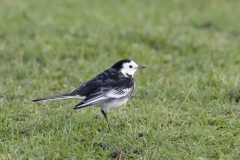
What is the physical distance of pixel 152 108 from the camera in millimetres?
7039

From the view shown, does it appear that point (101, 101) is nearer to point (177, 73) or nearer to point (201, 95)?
point (201, 95)

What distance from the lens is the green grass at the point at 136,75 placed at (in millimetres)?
5926

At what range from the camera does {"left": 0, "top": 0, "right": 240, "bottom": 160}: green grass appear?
5926 millimetres

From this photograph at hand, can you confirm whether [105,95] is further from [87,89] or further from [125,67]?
[125,67]

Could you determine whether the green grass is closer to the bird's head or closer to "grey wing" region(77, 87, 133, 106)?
"grey wing" region(77, 87, 133, 106)

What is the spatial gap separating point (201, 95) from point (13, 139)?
→ 301 centimetres

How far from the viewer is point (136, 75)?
29.2 feet

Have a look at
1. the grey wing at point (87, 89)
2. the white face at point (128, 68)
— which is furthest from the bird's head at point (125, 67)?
the grey wing at point (87, 89)

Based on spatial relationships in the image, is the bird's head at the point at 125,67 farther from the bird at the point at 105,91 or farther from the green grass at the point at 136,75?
the green grass at the point at 136,75

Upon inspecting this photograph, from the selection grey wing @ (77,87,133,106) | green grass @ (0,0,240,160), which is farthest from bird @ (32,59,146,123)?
green grass @ (0,0,240,160)

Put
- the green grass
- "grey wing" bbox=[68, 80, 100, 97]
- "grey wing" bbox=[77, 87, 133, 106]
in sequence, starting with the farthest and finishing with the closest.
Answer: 1. "grey wing" bbox=[68, 80, 100, 97]
2. "grey wing" bbox=[77, 87, 133, 106]
3. the green grass

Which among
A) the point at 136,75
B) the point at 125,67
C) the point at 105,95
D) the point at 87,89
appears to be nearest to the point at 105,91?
the point at 105,95

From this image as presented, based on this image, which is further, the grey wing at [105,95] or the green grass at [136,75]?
the grey wing at [105,95]

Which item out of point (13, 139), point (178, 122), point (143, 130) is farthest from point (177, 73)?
point (13, 139)
